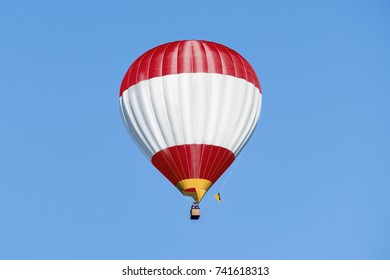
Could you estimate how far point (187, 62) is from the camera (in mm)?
40812

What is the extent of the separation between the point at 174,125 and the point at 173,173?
1.55m

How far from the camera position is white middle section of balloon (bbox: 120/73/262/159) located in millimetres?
40156

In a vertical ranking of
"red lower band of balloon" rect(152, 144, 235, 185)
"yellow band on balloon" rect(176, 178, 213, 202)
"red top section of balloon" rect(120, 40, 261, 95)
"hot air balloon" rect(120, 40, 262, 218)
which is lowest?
"yellow band on balloon" rect(176, 178, 213, 202)

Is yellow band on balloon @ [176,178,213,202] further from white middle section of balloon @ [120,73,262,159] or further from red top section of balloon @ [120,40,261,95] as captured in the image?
red top section of balloon @ [120,40,261,95]

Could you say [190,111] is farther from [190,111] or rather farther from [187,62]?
[187,62]

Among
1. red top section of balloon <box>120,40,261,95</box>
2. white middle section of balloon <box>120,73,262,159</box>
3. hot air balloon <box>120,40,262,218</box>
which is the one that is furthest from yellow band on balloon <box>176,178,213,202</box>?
red top section of balloon <box>120,40,261,95</box>

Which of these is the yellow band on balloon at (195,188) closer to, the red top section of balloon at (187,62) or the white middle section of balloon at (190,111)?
the white middle section of balloon at (190,111)

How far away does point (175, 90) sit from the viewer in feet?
132

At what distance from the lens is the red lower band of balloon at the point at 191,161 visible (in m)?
40.1

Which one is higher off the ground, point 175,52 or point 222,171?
point 175,52

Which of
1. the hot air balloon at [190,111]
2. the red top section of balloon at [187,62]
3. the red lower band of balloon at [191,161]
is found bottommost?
the red lower band of balloon at [191,161]

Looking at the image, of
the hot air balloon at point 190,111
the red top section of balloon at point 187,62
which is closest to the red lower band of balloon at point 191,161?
the hot air balloon at point 190,111
